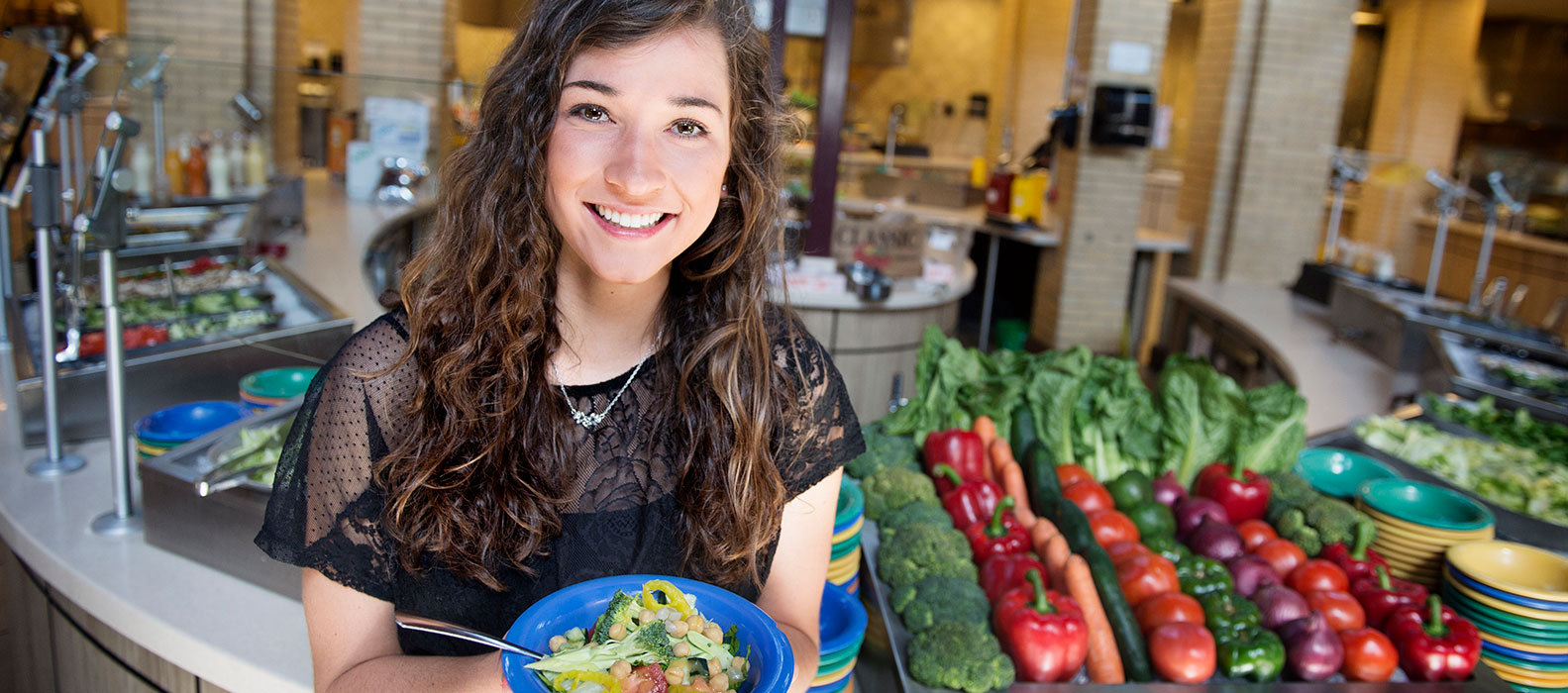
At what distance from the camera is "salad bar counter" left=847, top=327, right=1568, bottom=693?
1.61 meters

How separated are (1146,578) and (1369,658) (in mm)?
351

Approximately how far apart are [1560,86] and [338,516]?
13.7 m

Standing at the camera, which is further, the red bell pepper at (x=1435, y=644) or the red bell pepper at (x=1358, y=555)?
the red bell pepper at (x=1358, y=555)

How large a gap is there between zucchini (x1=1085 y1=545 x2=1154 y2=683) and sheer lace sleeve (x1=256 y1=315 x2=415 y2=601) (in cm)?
111

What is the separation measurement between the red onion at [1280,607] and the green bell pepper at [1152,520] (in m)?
0.29

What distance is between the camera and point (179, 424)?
6.50ft

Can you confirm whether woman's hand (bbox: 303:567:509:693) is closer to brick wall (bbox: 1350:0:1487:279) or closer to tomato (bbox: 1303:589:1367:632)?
tomato (bbox: 1303:589:1367:632)

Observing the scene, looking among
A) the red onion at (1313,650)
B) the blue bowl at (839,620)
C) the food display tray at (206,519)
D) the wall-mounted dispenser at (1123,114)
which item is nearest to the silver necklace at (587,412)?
the blue bowl at (839,620)

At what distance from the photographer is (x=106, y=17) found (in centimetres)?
997

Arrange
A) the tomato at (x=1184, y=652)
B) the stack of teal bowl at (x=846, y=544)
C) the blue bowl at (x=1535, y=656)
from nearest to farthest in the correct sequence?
the tomato at (x=1184, y=652) < the stack of teal bowl at (x=846, y=544) < the blue bowl at (x=1535, y=656)

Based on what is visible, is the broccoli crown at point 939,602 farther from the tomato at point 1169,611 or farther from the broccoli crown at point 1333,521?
the broccoli crown at point 1333,521

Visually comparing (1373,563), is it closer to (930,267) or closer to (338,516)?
(338,516)

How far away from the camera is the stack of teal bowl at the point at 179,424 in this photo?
1.84 m

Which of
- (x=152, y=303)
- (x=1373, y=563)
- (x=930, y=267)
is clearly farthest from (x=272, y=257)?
(x=1373, y=563)
